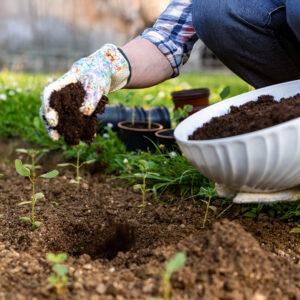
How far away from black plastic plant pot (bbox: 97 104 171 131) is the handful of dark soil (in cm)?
128

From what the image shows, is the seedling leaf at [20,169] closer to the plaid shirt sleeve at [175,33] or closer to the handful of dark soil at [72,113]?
the handful of dark soil at [72,113]

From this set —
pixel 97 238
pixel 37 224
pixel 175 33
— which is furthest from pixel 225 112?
pixel 37 224

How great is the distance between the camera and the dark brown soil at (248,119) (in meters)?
1.55

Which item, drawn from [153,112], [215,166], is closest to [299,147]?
[215,166]

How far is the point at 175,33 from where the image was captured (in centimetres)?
221

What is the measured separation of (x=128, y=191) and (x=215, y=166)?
978mm

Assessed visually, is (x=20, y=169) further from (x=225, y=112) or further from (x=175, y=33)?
(x=175, y=33)

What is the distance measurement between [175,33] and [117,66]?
386mm

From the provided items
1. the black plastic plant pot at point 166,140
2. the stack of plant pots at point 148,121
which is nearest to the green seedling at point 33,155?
the stack of plant pots at point 148,121

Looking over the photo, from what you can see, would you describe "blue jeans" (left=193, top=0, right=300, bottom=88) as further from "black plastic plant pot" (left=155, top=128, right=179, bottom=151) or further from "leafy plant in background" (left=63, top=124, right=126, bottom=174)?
"leafy plant in background" (left=63, top=124, right=126, bottom=174)

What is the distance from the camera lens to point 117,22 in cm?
720

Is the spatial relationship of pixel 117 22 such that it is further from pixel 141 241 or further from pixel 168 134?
pixel 141 241

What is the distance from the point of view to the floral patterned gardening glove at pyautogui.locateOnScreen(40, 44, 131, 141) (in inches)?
69.1

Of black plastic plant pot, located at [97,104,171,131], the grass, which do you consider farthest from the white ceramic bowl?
black plastic plant pot, located at [97,104,171,131]
